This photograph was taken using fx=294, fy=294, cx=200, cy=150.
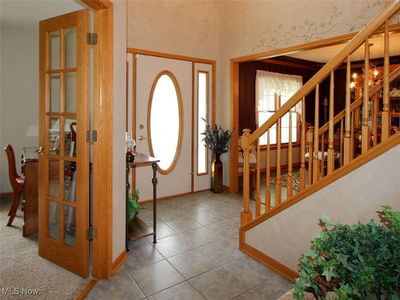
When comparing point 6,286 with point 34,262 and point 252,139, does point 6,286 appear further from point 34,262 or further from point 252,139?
point 252,139

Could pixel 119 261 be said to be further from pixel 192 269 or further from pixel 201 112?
pixel 201 112

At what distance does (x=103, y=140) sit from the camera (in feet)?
7.20

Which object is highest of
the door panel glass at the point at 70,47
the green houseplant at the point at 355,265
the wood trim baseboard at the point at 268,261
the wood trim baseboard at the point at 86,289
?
the door panel glass at the point at 70,47

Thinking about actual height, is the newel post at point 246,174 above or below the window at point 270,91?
below

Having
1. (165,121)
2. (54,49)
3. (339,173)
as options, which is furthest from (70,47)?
(165,121)

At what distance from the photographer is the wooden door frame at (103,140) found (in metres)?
2.14

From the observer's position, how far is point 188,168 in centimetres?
468

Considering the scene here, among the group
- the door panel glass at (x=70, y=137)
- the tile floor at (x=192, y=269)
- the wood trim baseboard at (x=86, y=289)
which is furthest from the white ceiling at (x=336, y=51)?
the wood trim baseboard at (x=86, y=289)

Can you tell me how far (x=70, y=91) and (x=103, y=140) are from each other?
48cm

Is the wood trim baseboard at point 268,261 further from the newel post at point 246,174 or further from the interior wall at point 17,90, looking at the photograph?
the interior wall at point 17,90

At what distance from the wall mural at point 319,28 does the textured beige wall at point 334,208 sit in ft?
6.31

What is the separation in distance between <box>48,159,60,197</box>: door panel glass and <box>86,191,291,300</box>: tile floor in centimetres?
82

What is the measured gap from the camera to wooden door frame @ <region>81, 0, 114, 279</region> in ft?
7.04

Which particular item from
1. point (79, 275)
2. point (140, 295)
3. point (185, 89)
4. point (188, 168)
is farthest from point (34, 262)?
point (185, 89)
